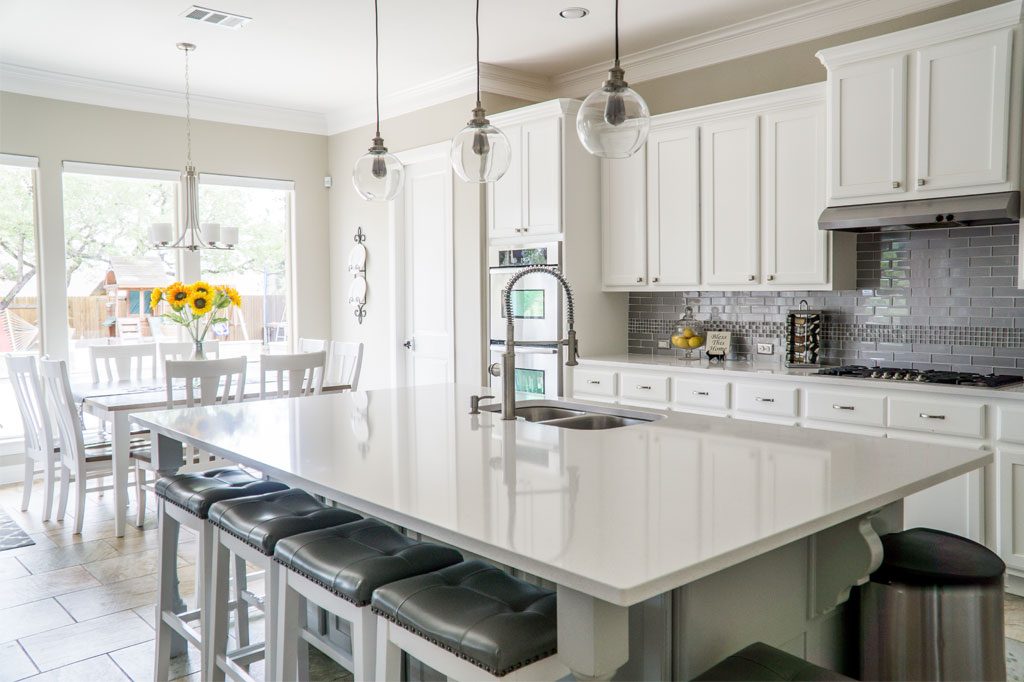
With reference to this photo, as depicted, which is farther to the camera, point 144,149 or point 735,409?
point 144,149

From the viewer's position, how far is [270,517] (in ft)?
6.95

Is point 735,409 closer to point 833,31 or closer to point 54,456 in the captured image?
point 833,31

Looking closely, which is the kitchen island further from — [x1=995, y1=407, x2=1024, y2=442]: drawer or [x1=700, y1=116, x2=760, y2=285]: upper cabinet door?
[x1=700, y1=116, x2=760, y2=285]: upper cabinet door

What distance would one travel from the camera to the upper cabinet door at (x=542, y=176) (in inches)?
191

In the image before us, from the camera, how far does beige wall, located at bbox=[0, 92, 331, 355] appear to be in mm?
5434

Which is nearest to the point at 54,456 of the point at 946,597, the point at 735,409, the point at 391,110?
the point at 391,110

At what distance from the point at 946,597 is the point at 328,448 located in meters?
1.63

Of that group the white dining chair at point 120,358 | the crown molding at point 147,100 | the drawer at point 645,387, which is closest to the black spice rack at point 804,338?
the drawer at point 645,387

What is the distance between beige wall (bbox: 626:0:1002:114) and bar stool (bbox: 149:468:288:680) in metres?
3.55

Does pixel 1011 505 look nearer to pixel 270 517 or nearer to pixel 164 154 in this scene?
pixel 270 517

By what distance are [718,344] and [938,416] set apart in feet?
4.82

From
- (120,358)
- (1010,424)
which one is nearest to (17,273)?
(120,358)

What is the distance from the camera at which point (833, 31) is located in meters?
4.17

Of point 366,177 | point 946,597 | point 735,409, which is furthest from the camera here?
point 735,409
